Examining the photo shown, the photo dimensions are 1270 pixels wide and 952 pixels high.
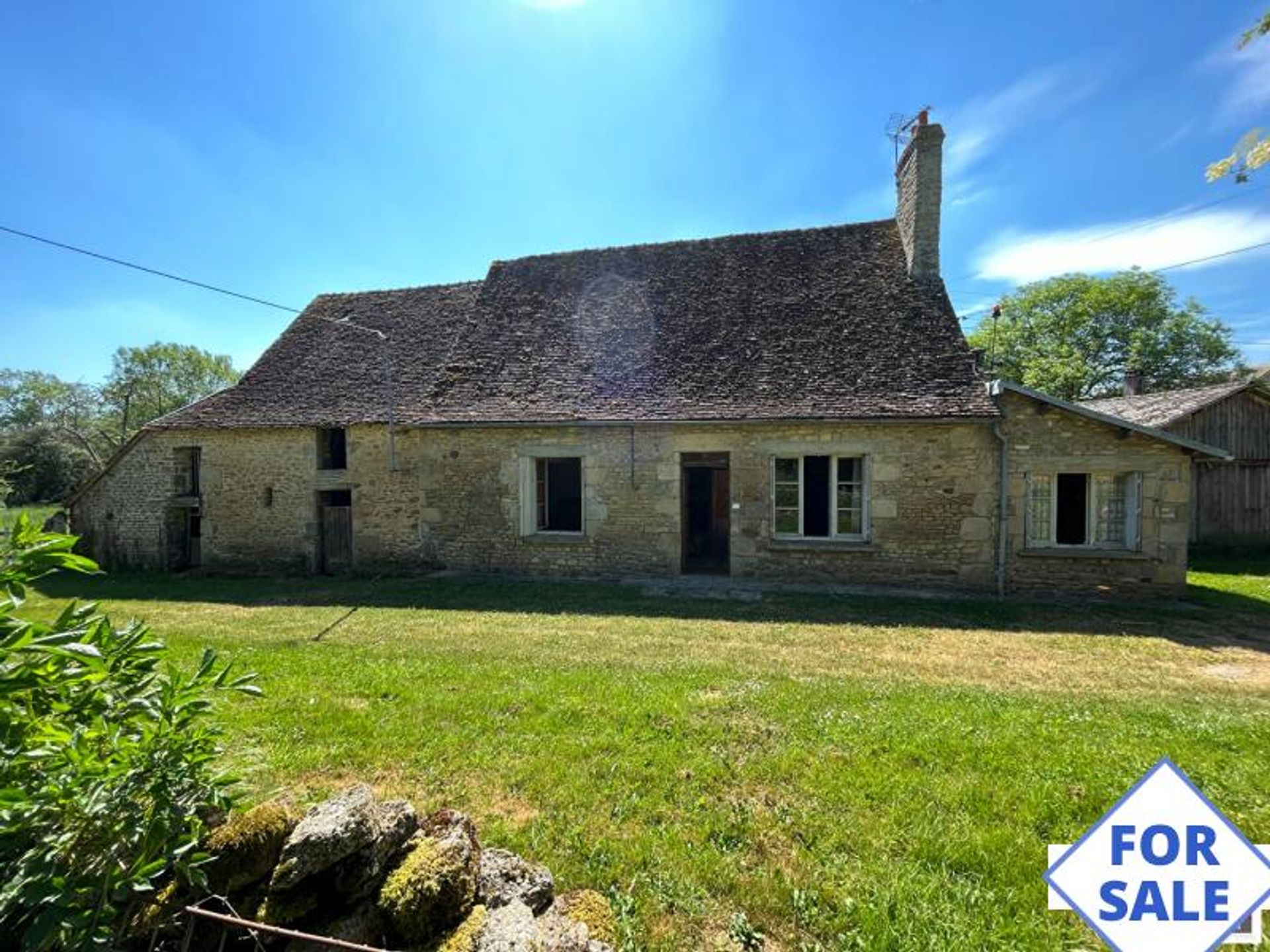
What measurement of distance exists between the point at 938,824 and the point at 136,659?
3.61m

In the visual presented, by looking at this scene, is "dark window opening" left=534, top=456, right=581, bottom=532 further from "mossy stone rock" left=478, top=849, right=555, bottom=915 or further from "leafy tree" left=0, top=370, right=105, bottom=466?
"leafy tree" left=0, top=370, right=105, bottom=466

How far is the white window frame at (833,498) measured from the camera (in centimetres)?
941

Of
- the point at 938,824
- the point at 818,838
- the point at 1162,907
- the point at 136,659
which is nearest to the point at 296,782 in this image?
the point at 136,659

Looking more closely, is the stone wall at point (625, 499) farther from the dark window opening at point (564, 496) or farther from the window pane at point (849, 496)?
the dark window opening at point (564, 496)

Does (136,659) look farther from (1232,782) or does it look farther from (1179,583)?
(1179,583)

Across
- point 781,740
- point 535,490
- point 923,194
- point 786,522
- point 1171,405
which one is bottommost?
point 781,740

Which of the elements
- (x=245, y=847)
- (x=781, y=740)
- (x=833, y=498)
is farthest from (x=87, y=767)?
(x=833, y=498)

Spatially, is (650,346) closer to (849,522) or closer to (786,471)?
(786,471)

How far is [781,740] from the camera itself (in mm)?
3906

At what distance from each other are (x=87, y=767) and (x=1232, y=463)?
2063 centimetres

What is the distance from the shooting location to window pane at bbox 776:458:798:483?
32.0 feet

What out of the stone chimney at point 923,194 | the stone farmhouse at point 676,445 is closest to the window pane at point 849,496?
the stone farmhouse at point 676,445

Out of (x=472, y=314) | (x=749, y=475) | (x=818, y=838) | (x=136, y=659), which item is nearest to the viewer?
(x=136, y=659)

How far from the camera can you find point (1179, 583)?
8539 millimetres
